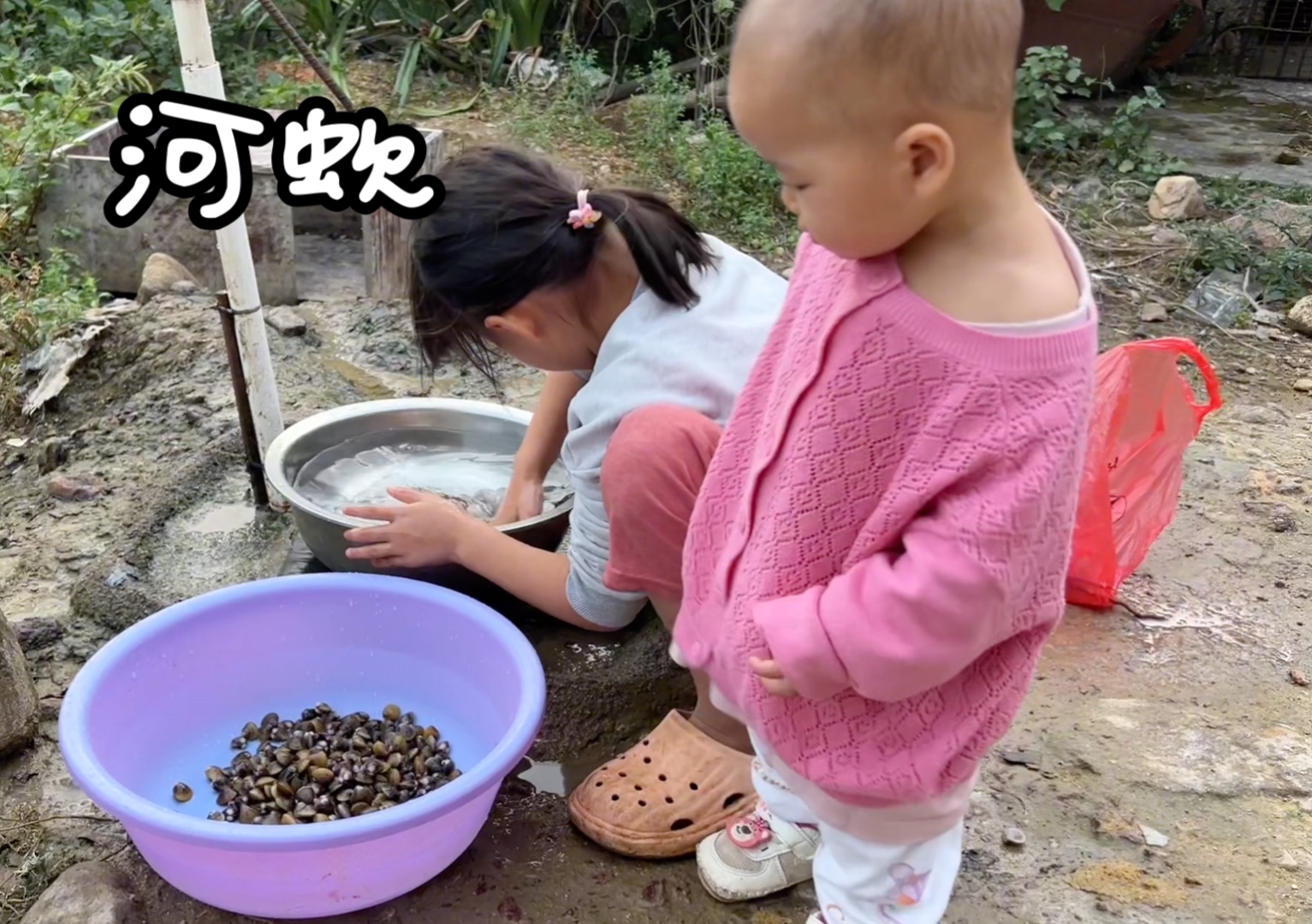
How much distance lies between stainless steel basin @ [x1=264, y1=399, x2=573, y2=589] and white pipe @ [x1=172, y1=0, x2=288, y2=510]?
11cm

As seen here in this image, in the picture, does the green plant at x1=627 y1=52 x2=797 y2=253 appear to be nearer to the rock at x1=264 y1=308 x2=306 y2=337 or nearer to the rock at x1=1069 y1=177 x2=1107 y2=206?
the rock at x1=1069 y1=177 x2=1107 y2=206

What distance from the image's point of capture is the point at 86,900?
1552 millimetres

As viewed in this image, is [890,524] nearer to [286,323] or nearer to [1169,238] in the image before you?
[286,323]

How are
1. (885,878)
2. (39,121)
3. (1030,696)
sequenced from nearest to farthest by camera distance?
(885,878) < (1030,696) < (39,121)

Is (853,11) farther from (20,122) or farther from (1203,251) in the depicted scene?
(20,122)

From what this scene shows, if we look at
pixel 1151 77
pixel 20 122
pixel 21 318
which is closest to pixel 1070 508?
pixel 21 318

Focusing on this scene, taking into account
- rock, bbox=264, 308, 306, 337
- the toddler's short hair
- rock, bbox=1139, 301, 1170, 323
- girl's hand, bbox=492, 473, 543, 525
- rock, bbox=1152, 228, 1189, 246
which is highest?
the toddler's short hair

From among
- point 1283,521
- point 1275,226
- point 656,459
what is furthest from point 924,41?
point 1275,226

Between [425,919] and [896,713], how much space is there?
31.4 inches

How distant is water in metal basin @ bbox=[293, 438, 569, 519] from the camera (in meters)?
2.25

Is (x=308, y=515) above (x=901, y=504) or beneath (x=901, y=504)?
beneath

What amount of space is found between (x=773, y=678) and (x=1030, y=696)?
108 centimetres

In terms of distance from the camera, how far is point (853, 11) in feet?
2.93

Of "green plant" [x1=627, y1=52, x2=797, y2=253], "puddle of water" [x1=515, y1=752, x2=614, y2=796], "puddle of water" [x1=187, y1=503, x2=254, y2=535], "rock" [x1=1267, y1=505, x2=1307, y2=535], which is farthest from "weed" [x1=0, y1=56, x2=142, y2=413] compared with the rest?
"rock" [x1=1267, y1=505, x2=1307, y2=535]
